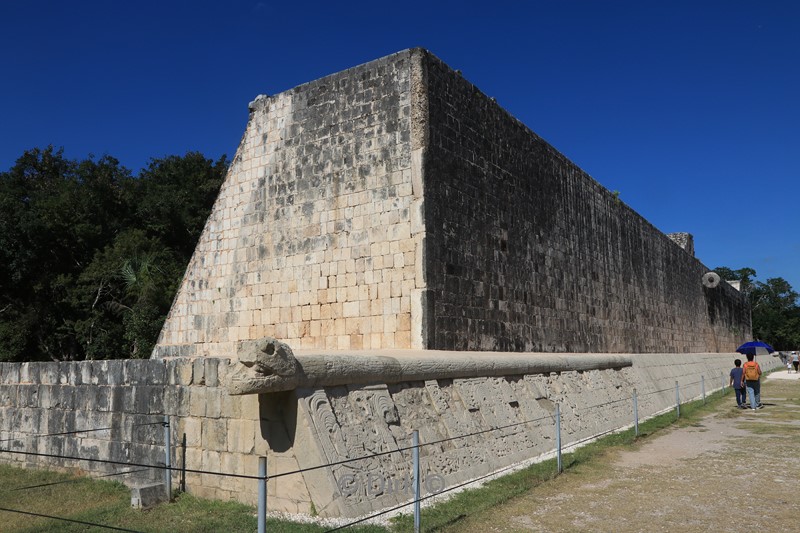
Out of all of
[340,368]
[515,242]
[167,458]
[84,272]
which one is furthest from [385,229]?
[84,272]

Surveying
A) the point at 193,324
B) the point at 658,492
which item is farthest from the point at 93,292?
the point at 658,492

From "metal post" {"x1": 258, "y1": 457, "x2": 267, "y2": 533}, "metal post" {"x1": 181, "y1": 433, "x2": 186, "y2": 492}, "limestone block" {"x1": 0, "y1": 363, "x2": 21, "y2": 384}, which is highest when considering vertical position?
"limestone block" {"x1": 0, "y1": 363, "x2": 21, "y2": 384}

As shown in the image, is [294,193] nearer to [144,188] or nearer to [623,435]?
[623,435]

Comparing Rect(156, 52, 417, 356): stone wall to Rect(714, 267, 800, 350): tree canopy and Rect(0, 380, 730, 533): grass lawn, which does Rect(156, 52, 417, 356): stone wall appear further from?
Rect(714, 267, 800, 350): tree canopy

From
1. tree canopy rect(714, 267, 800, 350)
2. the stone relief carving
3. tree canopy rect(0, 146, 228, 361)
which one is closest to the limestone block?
the stone relief carving

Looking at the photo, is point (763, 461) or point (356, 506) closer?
point (356, 506)

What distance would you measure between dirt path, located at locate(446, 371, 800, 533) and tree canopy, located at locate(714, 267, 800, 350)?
212 feet

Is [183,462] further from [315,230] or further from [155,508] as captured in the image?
[315,230]

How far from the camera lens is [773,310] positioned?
243 feet

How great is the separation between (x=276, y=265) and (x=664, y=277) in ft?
59.1

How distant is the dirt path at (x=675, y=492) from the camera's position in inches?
193

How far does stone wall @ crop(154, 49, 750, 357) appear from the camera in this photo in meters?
10.4

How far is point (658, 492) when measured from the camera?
A: 5.94 m

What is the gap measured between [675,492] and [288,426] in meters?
3.56
